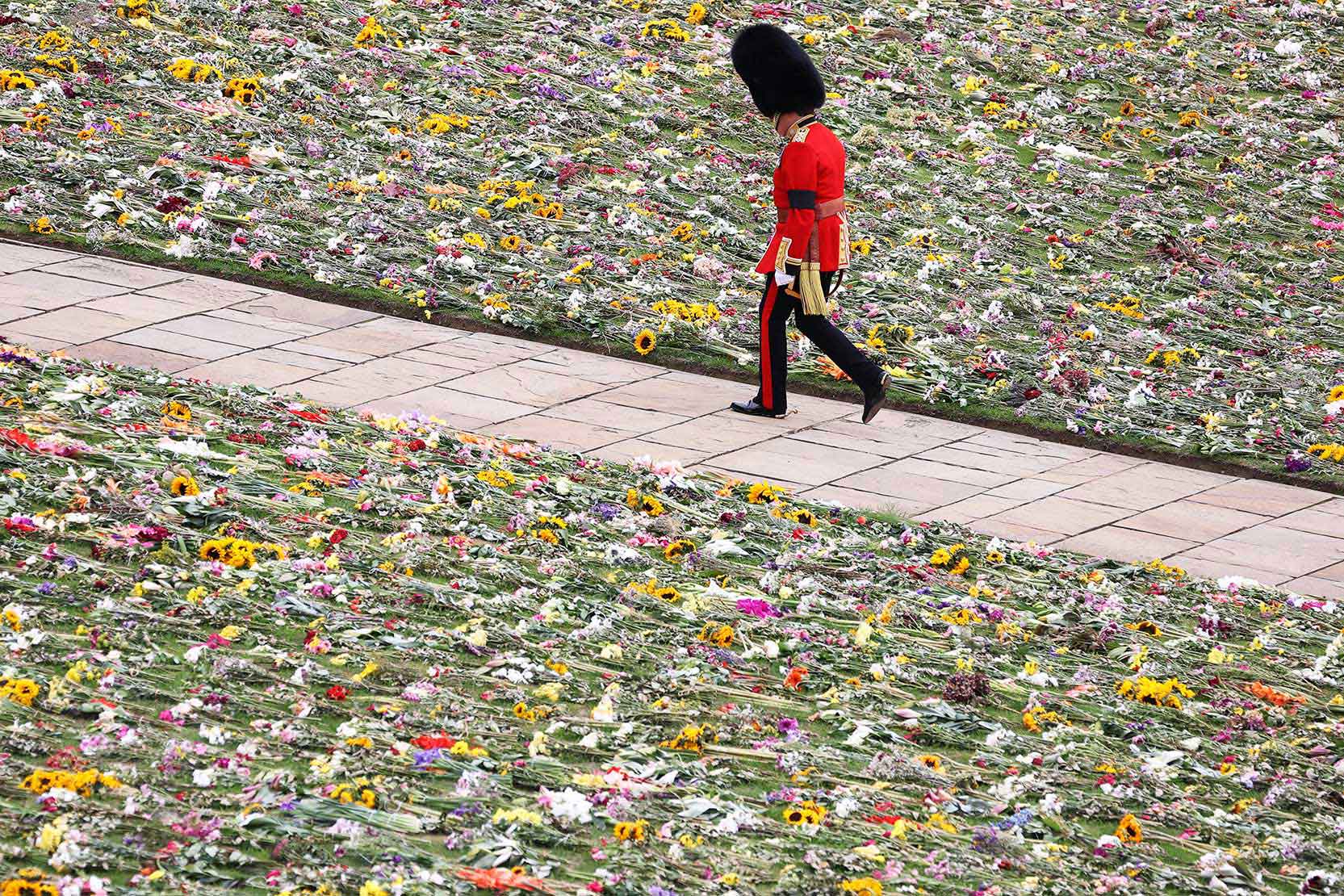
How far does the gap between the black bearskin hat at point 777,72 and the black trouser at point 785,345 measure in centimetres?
74

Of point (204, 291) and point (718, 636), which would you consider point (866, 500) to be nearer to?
point (718, 636)

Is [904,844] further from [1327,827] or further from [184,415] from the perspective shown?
[184,415]

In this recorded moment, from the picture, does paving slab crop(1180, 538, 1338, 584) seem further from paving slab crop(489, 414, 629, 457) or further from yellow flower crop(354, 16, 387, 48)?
yellow flower crop(354, 16, 387, 48)

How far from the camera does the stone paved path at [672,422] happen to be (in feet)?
21.0

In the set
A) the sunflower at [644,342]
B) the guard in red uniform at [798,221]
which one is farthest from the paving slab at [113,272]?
the guard in red uniform at [798,221]

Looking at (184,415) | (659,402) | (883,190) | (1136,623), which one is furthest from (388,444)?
(883,190)

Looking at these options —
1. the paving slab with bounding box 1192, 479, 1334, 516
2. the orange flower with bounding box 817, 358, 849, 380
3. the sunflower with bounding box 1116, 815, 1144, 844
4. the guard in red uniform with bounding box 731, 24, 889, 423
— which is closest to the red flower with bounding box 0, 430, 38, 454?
the guard in red uniform with bounding box 731, 24, 889, 423

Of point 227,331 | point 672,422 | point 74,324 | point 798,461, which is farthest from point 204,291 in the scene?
point 798,461

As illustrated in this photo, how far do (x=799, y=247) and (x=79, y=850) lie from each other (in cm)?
438

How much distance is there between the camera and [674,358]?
26.5 ft

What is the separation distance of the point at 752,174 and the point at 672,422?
352 centimetres

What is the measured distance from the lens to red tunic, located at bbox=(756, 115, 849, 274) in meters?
7.07

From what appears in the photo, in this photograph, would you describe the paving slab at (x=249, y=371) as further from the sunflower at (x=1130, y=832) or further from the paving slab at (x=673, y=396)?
Answer: the sunflower at (x=1130, y=832)

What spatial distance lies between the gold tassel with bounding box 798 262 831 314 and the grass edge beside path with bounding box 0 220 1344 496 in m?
0.68
